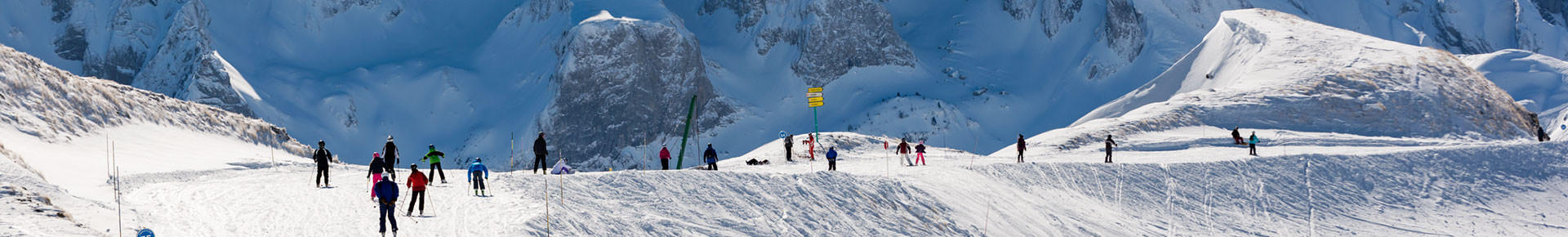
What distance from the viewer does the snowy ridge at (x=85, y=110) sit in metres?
46.4

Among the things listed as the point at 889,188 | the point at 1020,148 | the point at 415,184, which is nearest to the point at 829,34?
the point at 1020,148

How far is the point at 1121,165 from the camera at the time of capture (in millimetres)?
47250

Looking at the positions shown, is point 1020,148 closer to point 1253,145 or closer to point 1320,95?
point 1253,145

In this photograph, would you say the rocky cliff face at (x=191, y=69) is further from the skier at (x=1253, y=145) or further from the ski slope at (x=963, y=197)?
the skier at (x=1253, y=145)

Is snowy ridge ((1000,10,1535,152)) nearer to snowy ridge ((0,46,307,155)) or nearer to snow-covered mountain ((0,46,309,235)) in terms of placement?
snow-covered mountain ((0,46,309,235))

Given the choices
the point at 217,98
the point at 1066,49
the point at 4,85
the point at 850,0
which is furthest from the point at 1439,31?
the point at 4,85

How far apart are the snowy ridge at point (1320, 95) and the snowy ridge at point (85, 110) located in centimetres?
3239

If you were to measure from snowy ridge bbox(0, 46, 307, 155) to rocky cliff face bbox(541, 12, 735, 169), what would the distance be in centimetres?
4745

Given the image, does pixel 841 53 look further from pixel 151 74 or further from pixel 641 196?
pixel 641 196

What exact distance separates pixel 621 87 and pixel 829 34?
59.2ft

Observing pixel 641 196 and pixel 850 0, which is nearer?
pixel 641 196

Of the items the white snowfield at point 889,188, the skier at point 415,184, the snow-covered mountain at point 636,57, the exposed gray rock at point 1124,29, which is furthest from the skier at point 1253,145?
the exposed gray rock at point 1124,29

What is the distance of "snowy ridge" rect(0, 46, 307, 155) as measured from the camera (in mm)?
46438

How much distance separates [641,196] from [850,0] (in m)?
85.4
